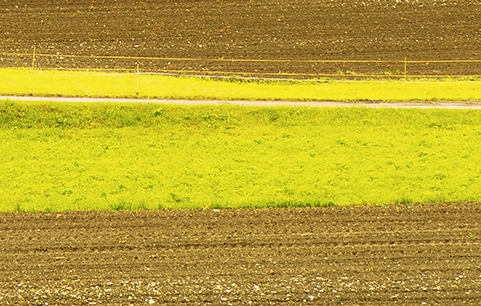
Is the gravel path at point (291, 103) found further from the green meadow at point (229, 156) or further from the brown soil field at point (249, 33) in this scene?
the brown soil field at point (249, 33)

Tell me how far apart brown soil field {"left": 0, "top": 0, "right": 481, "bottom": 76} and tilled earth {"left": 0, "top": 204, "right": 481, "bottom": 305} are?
49.9 ft

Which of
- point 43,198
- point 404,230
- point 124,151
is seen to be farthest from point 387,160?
point 43,198

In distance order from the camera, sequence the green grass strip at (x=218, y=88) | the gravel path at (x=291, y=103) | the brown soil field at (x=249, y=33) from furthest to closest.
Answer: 1. the brown soil field at (x=249, y=33)
2. the green grass strip at (x=218, y=88)
3. the gravel path at (x=291, y=103)

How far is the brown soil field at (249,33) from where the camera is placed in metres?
→ 42.3

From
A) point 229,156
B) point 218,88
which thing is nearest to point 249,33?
point 218,88

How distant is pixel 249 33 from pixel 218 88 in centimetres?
729

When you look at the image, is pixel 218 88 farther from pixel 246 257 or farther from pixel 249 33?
pixel 246 257

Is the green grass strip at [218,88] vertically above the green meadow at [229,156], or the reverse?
the green grass strip at [218,88]

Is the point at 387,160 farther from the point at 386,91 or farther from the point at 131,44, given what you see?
the point at 131,44

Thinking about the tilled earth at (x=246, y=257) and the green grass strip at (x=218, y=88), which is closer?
the tilled earth at (x=246, y=257)

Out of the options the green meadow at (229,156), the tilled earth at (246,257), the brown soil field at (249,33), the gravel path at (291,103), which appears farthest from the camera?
the brown soil field at (249,33)

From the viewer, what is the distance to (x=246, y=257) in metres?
24.4

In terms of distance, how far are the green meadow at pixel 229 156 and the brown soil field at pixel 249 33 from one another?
24.5ft

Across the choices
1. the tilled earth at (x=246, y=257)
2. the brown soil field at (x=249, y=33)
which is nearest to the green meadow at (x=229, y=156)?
the tilled earth at (x=246, y=257)
